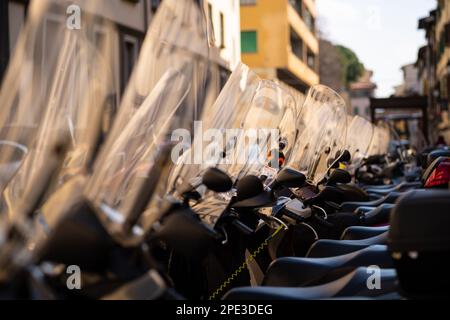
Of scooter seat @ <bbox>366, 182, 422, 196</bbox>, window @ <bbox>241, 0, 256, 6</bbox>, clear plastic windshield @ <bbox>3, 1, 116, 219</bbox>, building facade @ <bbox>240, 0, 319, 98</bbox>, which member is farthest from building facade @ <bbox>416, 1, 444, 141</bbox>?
clear plastic windshield @ <bbox>3, 1, 116, 219</bbox>

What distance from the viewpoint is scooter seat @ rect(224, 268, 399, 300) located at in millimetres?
3088

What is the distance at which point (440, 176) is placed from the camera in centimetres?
623

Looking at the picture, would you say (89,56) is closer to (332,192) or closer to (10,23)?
(332,192)

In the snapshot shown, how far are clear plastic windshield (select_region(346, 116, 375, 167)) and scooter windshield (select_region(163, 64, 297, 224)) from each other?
28.2 ft

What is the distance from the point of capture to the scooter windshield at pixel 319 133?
6.98m

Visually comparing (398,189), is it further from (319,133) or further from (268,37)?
(268,37)

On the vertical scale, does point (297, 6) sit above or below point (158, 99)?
above

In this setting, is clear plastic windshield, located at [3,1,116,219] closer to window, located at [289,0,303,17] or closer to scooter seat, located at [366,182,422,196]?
scooter seat, located at [366,182,422,196]

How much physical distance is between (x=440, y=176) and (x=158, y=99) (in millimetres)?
3152

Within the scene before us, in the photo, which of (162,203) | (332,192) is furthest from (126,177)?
(332,192)

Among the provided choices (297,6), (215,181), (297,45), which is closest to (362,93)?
(297,6)

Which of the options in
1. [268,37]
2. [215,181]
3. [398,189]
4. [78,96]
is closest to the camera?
[78,96]

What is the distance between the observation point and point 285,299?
3080 mm

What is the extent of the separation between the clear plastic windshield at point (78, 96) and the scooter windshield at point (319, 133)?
12.1ft
